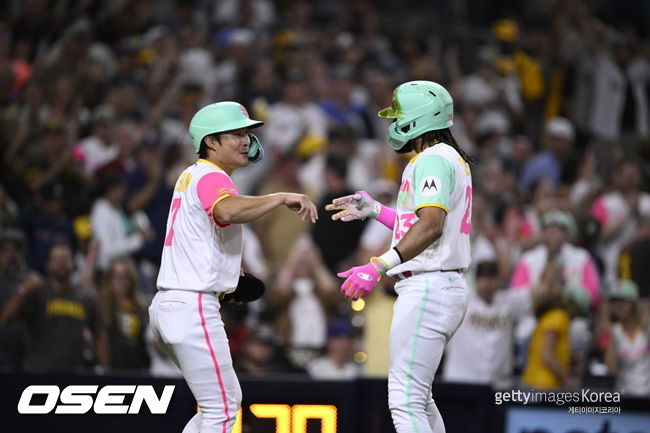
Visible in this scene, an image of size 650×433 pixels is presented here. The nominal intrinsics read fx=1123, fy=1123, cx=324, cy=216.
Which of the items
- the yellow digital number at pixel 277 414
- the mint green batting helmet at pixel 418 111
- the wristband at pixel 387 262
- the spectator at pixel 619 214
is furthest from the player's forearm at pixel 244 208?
the spectator at pixel 619 214

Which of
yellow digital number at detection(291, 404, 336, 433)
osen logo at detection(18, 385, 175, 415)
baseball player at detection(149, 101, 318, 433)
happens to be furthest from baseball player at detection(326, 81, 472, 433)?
osen logo at detection(18, 385, 175, 415)

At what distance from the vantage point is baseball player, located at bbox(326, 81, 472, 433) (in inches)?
231

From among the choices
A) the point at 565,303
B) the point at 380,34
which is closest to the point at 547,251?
the point at 565,303

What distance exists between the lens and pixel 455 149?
6.33 metres

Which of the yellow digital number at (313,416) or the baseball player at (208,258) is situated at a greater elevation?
the baseball player at (208,258)

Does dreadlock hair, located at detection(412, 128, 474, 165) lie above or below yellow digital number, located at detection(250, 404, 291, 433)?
above

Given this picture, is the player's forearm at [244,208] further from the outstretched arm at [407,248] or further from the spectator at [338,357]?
the spectator at [338,357]

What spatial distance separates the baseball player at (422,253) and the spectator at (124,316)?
4.61 meters

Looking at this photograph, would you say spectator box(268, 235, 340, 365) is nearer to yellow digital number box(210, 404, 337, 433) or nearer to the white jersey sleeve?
yellow digital number box(210, 404, 337, 433)

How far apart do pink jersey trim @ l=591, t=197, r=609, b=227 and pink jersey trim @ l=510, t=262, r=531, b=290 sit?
195cm

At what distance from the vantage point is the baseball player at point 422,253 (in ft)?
19.3

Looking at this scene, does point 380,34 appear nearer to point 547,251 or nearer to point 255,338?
point 547,251

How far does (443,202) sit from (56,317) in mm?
5079

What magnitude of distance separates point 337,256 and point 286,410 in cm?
435
